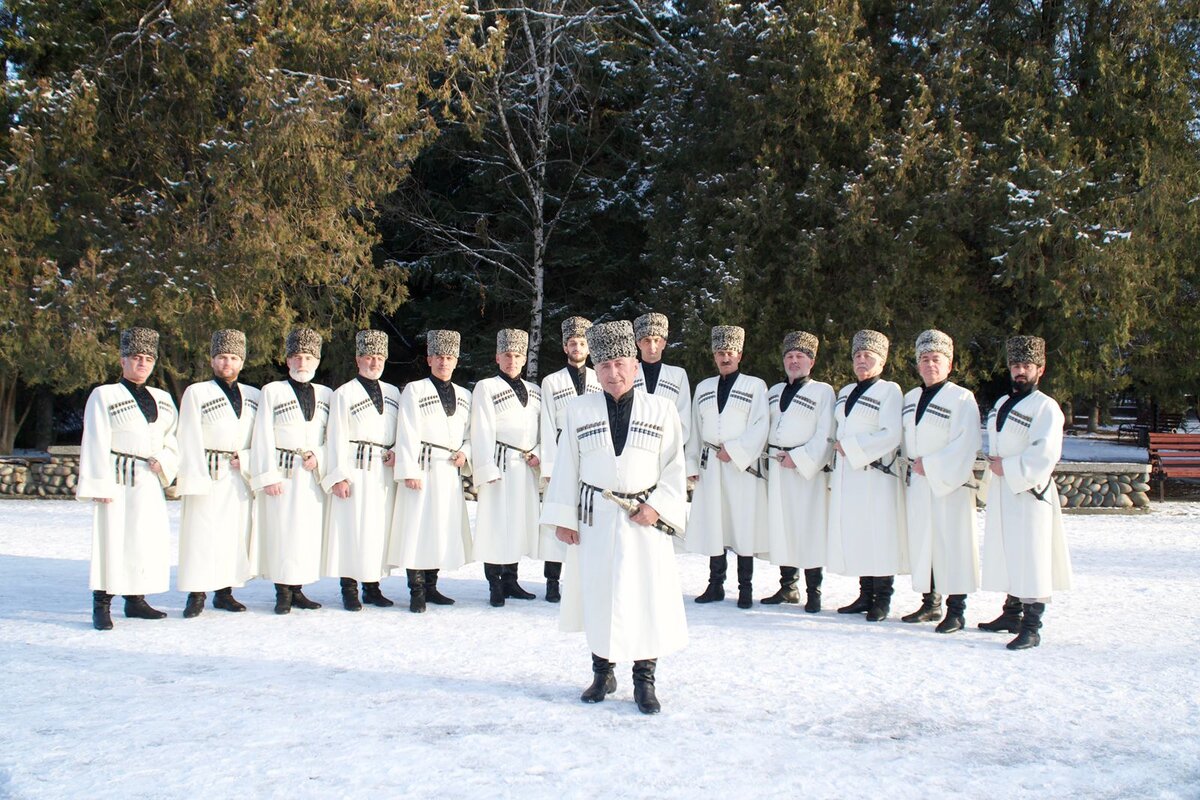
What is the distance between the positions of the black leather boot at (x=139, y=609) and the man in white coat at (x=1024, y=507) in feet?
Result: 18.4

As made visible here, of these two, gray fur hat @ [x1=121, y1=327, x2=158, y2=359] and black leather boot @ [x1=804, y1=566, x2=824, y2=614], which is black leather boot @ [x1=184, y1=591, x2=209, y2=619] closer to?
gray fur hat @ [x1=121, y1=327, x2=158, y2=359]

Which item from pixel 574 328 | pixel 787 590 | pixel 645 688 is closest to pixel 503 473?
pixel 574 328

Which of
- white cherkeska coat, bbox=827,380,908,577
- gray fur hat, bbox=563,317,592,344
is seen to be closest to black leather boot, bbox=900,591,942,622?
white cherkeska coat, bbox=827,380,908,577

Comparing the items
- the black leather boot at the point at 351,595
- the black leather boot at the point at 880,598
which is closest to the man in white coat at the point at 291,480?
the black leather boot at the point at 351,595

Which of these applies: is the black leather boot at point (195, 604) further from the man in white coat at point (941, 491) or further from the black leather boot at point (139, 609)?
the man in white coat at point (941, 491)

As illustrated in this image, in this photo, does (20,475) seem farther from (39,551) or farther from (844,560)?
(844,560)

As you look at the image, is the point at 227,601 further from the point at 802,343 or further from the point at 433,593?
the point at 802,343

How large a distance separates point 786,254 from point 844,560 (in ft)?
27.0

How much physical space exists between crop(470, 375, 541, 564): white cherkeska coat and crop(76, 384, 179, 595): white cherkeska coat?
222cm

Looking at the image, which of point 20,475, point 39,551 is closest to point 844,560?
point 39,551

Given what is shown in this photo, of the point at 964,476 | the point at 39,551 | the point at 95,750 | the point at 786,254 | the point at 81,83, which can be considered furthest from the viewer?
the point at 786,254

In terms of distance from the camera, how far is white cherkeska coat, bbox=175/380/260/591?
7.25 meters

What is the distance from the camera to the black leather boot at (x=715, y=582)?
7895 mm

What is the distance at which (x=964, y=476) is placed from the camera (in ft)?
23.1
